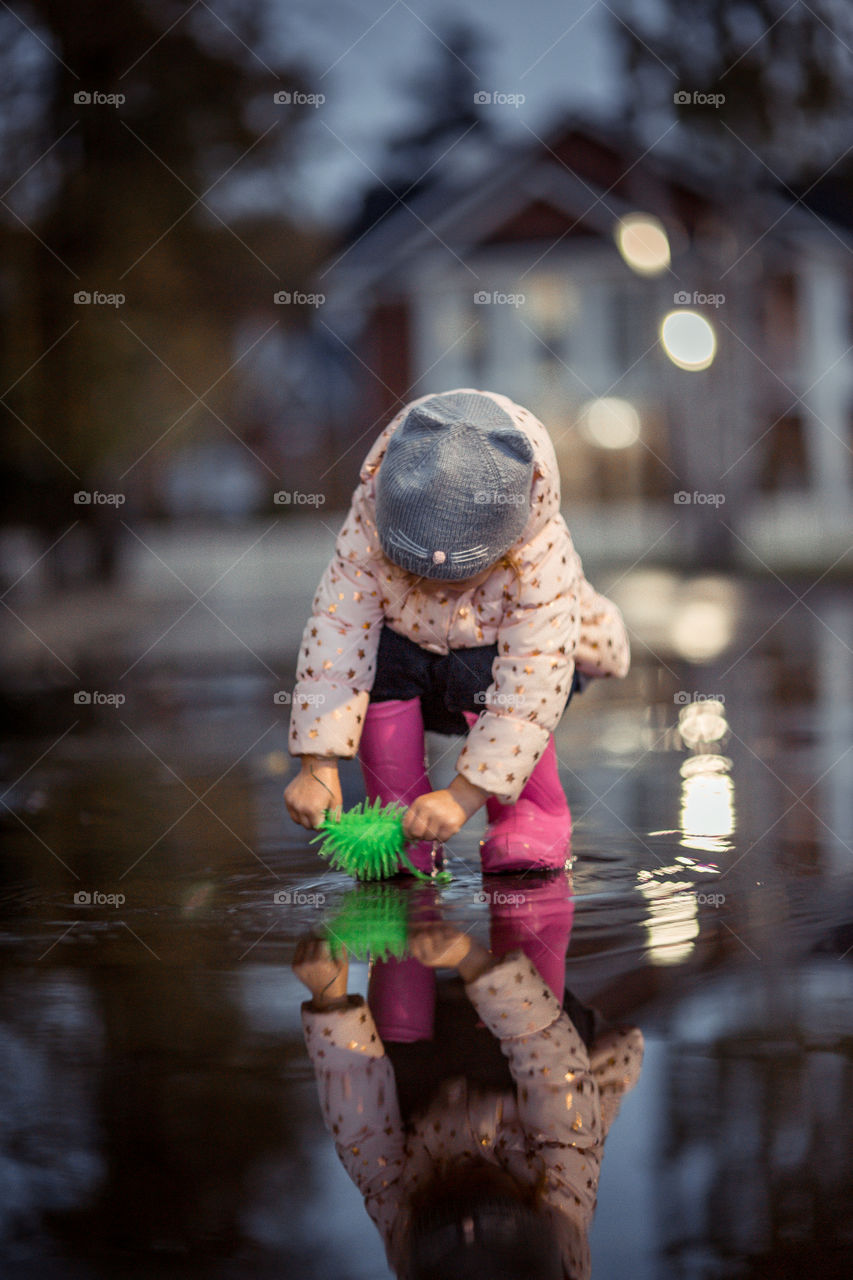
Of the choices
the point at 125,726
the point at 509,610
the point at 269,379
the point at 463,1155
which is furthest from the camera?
the point at 269,379

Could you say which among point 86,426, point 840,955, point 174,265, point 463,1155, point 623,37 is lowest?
point 463,1155

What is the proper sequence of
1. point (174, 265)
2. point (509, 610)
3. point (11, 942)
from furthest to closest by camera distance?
point (174, 265) → point (509, 610) → point (11, 942)

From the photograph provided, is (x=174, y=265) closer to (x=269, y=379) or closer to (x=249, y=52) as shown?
(x=249, y=52)

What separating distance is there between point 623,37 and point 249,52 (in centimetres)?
447

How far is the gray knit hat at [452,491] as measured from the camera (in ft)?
9.47

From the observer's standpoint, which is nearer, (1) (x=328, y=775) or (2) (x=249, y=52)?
(1) (x=328, y=775)

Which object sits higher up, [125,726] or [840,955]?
[125,726]

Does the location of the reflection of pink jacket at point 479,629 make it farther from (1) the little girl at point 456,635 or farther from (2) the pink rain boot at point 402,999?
(2) the pink rain boot at point 402,999

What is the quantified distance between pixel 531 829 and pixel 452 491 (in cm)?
82

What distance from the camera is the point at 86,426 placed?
15.8 metres

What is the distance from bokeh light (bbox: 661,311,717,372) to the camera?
1946cm

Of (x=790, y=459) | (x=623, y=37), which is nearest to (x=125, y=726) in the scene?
(x=623, y=37)
